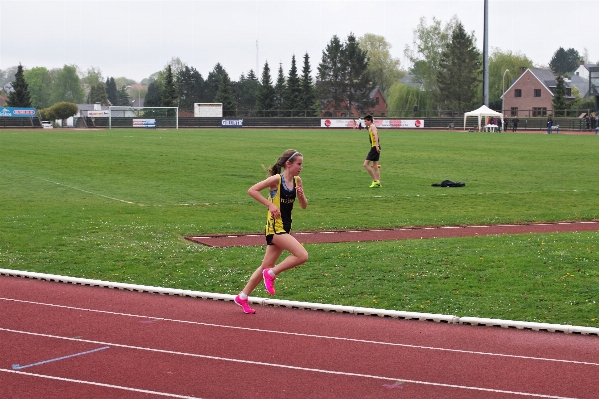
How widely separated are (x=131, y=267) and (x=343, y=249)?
3.63 metres

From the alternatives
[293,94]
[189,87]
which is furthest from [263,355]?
[189,87]

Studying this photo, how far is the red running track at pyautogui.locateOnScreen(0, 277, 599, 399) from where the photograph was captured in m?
7.17

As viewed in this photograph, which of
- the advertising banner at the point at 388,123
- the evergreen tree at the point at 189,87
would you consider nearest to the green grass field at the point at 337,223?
the advertising banner at the point at 388,123

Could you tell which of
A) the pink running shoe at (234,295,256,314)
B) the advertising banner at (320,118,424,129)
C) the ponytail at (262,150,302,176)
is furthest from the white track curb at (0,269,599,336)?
the advertising banner at (320,118,424,129)

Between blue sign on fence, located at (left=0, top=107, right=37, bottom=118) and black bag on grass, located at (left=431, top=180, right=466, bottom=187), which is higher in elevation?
blue sign on fence, located at (left=0, top=107, right=37, bottom=118)

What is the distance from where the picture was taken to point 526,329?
30.9ft

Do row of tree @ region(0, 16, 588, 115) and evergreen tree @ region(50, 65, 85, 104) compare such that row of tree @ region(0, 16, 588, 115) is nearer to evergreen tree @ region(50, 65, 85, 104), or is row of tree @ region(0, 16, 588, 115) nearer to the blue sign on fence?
the blue sign on fence

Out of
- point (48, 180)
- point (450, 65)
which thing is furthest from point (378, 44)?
point (48, 180)

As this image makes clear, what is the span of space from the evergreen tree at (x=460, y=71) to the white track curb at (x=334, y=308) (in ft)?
327

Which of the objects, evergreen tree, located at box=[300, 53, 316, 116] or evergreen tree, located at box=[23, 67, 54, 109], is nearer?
evergreen tree, located at box=[300, 53, 316, 116]

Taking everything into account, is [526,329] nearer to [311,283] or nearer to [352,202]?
[311,283]

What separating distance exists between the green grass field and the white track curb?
42 cm

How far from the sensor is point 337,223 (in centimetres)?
1786

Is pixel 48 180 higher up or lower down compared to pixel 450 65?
lower down
